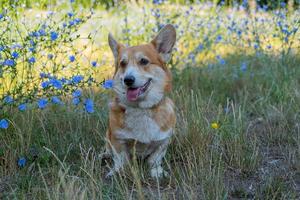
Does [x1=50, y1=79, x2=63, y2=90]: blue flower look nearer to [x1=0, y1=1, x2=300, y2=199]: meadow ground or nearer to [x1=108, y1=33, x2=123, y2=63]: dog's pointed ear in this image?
[x1=0, y1=1, x2=300, y2=199]: meadow ground

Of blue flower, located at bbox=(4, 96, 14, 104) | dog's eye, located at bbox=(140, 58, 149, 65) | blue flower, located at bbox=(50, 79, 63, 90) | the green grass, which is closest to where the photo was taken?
the green grass

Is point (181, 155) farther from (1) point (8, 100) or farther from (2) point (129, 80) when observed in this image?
(1) point (8, 100)

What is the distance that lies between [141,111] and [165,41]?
0.58m

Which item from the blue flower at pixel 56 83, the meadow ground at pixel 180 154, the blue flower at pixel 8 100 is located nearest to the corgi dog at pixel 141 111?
the meadow ground at pixel 180 154

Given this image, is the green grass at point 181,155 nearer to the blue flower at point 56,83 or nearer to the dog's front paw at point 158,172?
the dog's front paw at point 158,172

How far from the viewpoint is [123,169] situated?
315cm

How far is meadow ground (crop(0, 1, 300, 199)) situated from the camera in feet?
9.39

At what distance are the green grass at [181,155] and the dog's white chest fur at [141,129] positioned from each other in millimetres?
179

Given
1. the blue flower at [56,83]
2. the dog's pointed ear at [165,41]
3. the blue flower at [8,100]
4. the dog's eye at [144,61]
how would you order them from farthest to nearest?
the dog's pointed ear at [165,41] < the dog's eye at [144,61] < the blue flower at [8,100] < the blue flower at [56,83]

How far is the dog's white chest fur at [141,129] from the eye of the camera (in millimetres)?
3277

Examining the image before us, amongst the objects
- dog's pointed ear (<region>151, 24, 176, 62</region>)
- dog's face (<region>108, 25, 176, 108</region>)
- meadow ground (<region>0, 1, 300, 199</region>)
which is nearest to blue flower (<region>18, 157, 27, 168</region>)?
meadow ground (<region>0, 1, 300, 199</region>)

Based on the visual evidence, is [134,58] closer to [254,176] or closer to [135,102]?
[135,102]

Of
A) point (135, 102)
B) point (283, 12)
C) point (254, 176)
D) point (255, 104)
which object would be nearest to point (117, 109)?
point (135, 102)

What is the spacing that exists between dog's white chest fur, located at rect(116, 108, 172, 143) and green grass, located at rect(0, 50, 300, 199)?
18 centimetres
